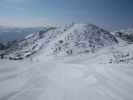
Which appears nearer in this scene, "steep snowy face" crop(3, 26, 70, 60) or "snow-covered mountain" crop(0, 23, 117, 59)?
"snow-covered mountain" crop(0, 23, 117, 59)

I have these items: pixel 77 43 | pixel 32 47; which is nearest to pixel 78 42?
pixel 77 43

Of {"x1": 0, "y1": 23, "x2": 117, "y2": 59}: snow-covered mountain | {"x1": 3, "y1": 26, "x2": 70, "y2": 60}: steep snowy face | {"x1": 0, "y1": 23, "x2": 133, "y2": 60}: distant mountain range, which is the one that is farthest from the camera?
{"x1": 3, "y1": 26, "x2": 70, "y2": 60}: steep snowy face

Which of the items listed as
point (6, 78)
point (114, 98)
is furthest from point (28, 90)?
point (114, 98)

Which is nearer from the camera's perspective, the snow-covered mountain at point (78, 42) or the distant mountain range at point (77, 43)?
the distant mountain range at point (77, 43)

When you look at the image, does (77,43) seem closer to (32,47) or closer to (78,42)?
(78,42)

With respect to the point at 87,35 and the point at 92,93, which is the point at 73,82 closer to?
the point at 92,93

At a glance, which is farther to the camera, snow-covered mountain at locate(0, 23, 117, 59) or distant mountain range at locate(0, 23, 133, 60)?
snow-covered mountain at locate(0, 23, 117, 59)

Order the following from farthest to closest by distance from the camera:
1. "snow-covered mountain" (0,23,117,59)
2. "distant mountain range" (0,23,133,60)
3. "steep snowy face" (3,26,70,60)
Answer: "steep snowy face" (3,26,70,60), "snow-covered mountain" (0,23,117,59), "distant mountain range" (0,23,133,60)

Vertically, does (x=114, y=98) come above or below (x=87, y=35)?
below

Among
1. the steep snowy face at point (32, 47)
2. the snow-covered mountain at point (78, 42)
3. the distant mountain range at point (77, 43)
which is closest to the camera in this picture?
the distant mountain range at point (77, 43)

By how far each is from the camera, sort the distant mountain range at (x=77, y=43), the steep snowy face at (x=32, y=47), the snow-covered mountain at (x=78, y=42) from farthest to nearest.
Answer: the steep snowy face at (x=32, y=47) → the snow-covered mountain at (x=78, y=42) → the distant mountain range at (x=77, y=43)

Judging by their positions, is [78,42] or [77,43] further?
[78,42]
